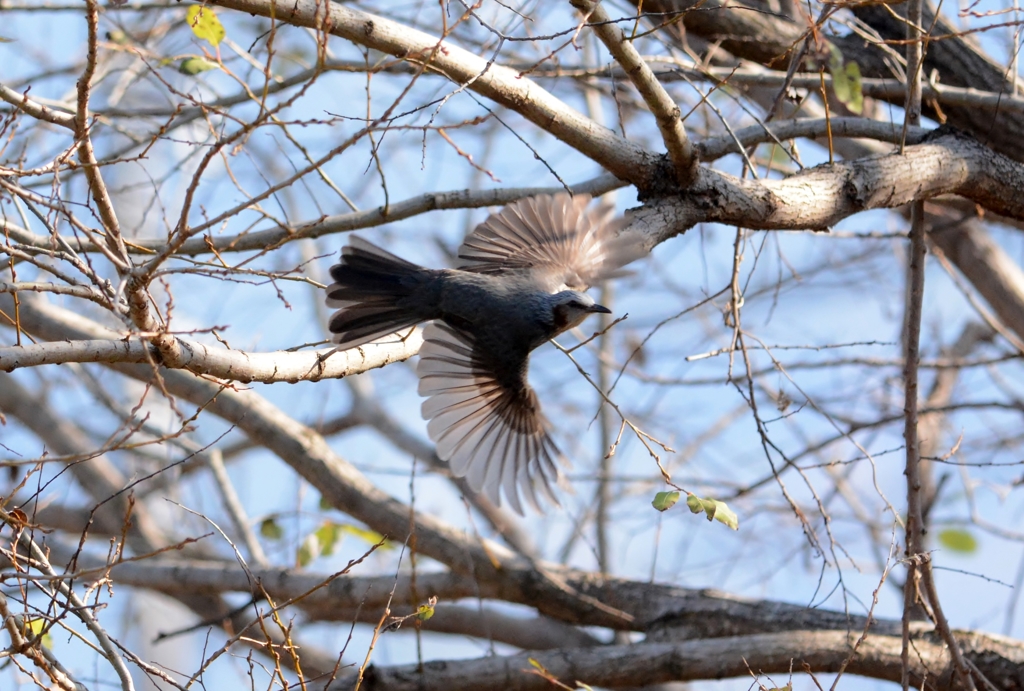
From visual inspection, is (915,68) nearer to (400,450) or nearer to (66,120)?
(66,120)

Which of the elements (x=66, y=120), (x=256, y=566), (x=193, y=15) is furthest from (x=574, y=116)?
(x=256, y=566)

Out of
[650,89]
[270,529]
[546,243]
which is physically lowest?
[270,529]

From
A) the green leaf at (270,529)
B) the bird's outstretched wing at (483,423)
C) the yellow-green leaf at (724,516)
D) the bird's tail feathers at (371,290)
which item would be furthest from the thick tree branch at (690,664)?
the bird's tail feathers at (371,290)

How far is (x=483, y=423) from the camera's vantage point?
11.8 ft

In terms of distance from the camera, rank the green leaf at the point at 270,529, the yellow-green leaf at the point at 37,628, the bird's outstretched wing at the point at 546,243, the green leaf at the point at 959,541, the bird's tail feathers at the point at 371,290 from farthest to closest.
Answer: the green leaf at the point at 959,541 → the green leaf at the point at 270,529 → the bird's outstretched wing at the point at 546,243 → the bird's tail feathers at the point at 371,290 → the yellow-green leaf at the point at 37,628

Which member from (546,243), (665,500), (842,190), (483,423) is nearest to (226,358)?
(665,500)

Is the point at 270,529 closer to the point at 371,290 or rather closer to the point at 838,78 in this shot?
the point at 371,290

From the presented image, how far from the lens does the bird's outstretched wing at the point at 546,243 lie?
336cm

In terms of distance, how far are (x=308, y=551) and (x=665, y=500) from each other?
2427 mm

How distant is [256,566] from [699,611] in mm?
2263

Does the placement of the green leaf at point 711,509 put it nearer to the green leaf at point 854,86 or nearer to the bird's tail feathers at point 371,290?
the bird's tail feathers at point 371,290

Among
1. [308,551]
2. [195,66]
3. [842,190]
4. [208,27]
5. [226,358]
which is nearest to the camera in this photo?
[226,358]

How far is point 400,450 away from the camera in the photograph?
705 cm

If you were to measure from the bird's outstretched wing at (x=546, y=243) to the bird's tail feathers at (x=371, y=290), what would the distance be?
31 cm
